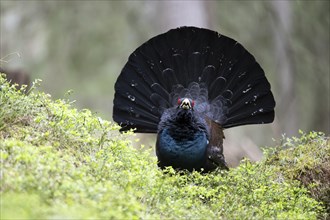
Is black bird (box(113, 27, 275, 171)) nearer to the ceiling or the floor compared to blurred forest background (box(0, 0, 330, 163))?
nearer to the floor

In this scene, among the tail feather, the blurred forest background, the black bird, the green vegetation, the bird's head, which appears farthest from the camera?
the blurred forest background

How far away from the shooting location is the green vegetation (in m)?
3.48

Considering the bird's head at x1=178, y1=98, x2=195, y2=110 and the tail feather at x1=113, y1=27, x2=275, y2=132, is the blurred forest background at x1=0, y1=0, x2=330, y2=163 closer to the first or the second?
the tail feather at x1=113, y1=27, x2=275, y2=132

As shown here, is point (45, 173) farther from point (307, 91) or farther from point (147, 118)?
point (307, 91)

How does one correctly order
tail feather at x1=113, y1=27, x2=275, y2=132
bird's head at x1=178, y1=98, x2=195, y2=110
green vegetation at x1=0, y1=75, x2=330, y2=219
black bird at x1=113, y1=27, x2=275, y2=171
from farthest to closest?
1. tail feather at x1=113, y1=27, x2=275, y2=132
2. black bird at x1=113, y1=27, x2=275, y2=171
3. bird's head at x1=178, y1=98, x2=195, y2=110
4. green vegetation at x1=0, y1=75, x2=330, y2=219

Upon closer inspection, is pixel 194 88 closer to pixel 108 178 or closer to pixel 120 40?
pixel 108 178

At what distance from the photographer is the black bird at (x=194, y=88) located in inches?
275

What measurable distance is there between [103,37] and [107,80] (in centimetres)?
118

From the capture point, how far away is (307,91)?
701 inches

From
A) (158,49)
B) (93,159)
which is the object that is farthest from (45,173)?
(158,49)

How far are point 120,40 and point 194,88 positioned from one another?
9580 mm

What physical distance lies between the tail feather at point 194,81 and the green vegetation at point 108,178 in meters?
0.83

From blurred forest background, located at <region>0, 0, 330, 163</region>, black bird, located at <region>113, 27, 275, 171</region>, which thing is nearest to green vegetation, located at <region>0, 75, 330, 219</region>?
black bird, located at <region>113, 27, 275, 171</region>

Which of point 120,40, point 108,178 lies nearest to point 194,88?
point 108,178
